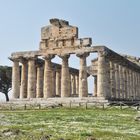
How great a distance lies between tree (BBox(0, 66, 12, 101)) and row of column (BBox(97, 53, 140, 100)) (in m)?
41.7

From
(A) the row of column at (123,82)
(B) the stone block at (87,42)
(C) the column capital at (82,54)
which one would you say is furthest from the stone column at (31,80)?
(A) the row of column at (123,82)

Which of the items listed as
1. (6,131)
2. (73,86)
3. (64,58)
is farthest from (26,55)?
(6,131)

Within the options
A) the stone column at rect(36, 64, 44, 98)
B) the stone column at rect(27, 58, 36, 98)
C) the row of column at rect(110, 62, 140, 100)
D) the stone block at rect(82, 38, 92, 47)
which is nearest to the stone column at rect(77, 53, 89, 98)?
the stone block at rect(82, 38, 92, 47)

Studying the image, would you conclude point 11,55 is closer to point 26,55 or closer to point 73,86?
point 26,55

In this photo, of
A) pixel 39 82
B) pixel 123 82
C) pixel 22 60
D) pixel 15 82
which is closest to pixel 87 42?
pixel 22 60

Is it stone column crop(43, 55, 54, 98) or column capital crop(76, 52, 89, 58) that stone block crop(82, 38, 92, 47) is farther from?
stone column crop(43, 55, 54, 98)

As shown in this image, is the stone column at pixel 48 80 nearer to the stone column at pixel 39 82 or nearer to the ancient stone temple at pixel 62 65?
the ancient stone temple at pixel 62 65

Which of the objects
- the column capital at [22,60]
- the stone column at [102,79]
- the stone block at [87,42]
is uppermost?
the stone block at [87,42]

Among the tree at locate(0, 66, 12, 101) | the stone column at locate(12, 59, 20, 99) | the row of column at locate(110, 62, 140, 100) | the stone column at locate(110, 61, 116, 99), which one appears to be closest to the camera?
the stone column at locate(12, 59, 20, 99)

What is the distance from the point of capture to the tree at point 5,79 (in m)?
127

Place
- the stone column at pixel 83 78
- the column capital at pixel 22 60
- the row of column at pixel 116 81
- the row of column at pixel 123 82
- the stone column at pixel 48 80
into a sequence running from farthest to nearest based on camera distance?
the row of column at pixel 123 82
the column capital at pixel 22 60
the stone column at pixel 48 80
the stone column at pixel 83 78
the row of column at pixel 116 81

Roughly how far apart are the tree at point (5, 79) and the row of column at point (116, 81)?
41678 mm

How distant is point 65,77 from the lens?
256 ft

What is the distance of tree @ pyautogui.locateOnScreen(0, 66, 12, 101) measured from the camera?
418ft
